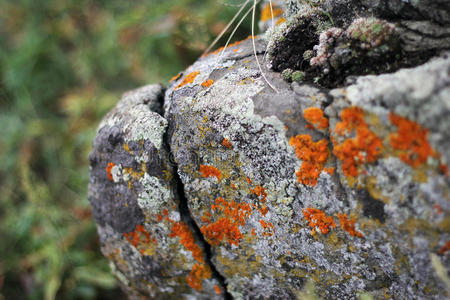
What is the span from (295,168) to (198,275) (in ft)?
4.14

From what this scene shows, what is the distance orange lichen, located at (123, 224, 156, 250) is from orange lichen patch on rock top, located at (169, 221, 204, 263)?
0.21 metres

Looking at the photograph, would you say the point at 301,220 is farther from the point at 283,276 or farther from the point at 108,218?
the point at 108,218

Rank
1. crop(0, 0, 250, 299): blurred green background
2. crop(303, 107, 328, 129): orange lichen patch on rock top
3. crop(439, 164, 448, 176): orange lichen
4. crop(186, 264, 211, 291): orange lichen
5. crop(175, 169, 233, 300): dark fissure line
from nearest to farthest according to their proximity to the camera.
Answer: crop(439, 164, 448, 176): orange lichen → crop(303, 107, 328, 129): orange lichen patch on rock top → crop(175, 169, 233, 300): dark fissure line → crop(186, 264, 211, 291): orange lichen → crop(0, 0, 250, 299): blurred green background

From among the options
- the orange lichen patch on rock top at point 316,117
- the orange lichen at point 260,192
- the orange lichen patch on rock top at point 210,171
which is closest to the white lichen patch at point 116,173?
the orange lichen patch on rock top at point 210,171

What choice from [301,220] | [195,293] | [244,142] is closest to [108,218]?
[195,293]

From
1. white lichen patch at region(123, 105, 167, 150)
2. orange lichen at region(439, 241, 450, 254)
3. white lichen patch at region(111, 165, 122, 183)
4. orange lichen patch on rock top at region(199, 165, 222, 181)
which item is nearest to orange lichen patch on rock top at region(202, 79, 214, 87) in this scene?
white lichen patch at region(123, 105, 167, 150)

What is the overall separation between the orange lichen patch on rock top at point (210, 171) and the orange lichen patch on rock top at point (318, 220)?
61 cm

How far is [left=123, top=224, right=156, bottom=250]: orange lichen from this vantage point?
98.8 inches

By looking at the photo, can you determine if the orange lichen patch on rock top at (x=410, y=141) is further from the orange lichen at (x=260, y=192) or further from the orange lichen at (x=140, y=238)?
the orange lichen at (x=140, y=238)

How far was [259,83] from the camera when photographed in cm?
210

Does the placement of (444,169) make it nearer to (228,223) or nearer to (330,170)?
(330,170)

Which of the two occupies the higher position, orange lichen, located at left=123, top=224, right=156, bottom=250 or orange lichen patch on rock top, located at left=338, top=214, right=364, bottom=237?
orange lichen, located at left=123, top=224, right=156, bottom=250

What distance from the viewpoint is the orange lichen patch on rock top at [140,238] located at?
2510 millimetres

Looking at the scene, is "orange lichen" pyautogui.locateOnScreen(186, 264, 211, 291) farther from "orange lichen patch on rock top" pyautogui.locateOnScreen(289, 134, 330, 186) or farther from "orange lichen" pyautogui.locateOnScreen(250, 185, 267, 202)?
"orange lichen patch on rock top" pyautogui.locateOnScreen(289, 134, 330, 186)
